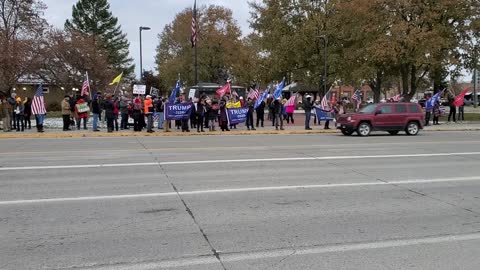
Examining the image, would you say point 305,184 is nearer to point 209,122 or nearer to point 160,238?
point 160,238

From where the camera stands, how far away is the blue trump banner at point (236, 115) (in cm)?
2631

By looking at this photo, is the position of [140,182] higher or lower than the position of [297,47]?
lower

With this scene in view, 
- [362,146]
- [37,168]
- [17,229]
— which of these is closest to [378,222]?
[17,229]

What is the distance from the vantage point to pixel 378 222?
693 cm

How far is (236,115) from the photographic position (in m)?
26.5

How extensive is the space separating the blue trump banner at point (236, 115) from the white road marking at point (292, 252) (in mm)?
20362

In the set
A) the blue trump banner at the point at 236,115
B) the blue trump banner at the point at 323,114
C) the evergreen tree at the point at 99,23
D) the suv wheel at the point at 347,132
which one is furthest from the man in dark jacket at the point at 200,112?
the evergreen tree at the point at 99,23

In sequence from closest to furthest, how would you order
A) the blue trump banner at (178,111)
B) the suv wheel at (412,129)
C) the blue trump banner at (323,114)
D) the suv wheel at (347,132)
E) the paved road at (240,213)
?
the paved road at (240,213) → the suv wheel at (347,132) → the suv wheel at (412,129) → the blue trump banner at (178,111) → the blue trump banner at (323,114)

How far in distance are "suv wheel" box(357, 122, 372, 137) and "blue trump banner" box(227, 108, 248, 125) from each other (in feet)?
19.6

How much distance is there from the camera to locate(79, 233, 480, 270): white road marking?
5.18 m

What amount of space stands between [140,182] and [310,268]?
18.6 ft

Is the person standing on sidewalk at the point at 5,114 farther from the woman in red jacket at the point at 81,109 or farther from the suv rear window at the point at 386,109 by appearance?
the suv rear window at the point at 386,109

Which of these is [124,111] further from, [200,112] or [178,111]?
[200,112]

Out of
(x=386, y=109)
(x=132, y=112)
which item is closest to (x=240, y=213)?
(x=386, y=109)
